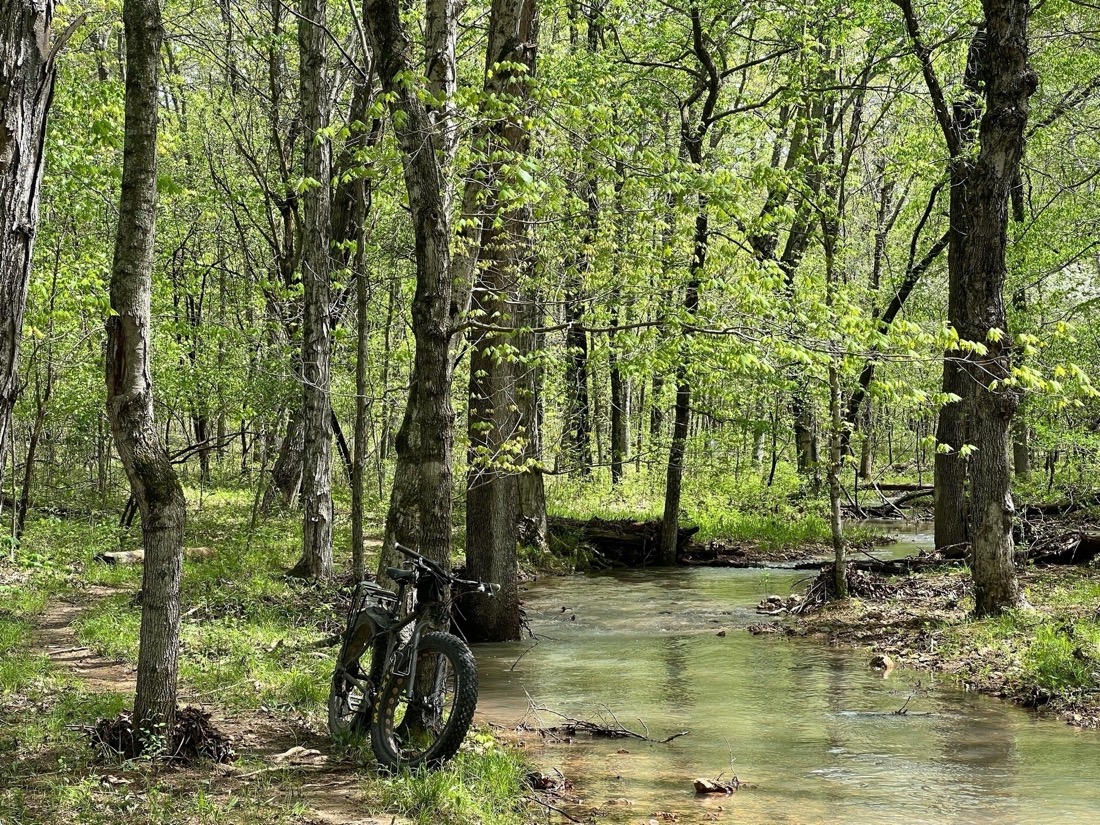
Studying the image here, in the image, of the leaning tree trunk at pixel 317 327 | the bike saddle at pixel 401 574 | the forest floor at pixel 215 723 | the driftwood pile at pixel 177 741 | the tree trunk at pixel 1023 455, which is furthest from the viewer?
the tree trunk at pixel 1023 455

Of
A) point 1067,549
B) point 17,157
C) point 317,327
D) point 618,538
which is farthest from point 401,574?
point 618,538

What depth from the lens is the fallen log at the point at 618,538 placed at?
18797 millimetres

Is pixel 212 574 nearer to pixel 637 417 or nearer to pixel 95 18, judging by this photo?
pixel 95 18

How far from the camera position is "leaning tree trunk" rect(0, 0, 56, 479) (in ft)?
10.4

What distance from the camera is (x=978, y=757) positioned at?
6672 mm

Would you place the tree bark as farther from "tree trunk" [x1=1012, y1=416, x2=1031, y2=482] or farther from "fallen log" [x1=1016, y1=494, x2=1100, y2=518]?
"tree trunk" [x1=1012, y1=416, x2=1031, y2=482]

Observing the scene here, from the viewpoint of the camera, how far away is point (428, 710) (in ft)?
19.1

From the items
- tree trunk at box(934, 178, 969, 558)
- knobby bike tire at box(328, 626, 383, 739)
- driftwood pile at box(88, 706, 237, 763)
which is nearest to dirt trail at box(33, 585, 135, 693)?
driftwood pile at box(88, 706, 237, 763)

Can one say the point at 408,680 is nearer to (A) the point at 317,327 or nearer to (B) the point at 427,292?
(B) the point at 427,292

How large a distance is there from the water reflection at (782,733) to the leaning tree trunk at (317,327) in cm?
307

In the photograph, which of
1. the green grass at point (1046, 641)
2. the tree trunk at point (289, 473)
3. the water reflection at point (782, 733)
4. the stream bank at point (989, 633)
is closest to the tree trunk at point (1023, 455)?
the stream bank at point (989, 633)

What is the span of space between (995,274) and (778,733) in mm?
5664

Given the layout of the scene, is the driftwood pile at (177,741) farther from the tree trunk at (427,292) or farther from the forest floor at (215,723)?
the tree trunk at (427,292)

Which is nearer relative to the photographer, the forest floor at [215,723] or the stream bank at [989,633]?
the forest floor at [215,723]
